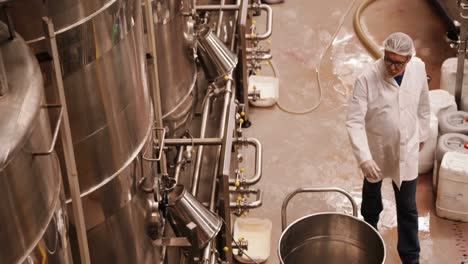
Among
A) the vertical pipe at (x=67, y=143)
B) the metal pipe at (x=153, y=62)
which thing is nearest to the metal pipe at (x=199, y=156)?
the metal pipe at (x=153, y=62)

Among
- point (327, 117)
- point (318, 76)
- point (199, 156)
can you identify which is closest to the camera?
point (199, 156)

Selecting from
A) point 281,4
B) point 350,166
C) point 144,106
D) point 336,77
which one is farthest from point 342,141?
point 144,106

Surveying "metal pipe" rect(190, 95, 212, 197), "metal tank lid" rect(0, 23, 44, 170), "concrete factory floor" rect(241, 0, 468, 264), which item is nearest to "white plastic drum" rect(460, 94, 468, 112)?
"concrete factory floor" rect(241, 0, 468, 264)

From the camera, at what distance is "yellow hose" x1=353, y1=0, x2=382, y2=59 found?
6.04m

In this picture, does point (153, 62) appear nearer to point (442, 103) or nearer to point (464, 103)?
point (442, 103)

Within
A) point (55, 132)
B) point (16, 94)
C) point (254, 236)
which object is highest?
point (16, 94)

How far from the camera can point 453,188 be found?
4.16 m

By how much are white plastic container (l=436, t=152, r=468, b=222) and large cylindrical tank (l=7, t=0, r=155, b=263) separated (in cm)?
228

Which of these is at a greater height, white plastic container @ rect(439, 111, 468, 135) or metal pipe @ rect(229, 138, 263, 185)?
metal pipe @ rect(229, 138, 263, 185)

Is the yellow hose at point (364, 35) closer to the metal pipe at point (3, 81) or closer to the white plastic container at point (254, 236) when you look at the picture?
the white plastic container at point (254, 236)

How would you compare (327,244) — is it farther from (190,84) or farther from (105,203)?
(105,203)

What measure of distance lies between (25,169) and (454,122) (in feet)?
12.4

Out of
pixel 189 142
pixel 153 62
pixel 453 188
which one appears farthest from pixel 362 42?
pixel 153 62

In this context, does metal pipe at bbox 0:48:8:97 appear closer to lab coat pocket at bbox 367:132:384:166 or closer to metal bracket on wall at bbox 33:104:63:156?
metal bracket on wall at bbox 33:104:63:156
